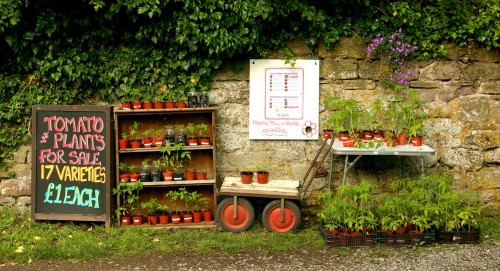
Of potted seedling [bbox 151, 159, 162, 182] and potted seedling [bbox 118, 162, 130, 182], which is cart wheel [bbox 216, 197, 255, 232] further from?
potted seedling [bbox 118, 162, 130, 182]

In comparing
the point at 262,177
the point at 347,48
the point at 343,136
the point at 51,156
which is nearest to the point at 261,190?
the point at 262,177

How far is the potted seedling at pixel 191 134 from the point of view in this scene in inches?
270

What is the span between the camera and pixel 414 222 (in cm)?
608

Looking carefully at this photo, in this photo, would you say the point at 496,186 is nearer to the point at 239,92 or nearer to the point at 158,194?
the point at 239,92

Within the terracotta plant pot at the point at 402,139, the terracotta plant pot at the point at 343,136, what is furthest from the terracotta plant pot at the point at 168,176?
the terracotta plant pot at the point at 402,139

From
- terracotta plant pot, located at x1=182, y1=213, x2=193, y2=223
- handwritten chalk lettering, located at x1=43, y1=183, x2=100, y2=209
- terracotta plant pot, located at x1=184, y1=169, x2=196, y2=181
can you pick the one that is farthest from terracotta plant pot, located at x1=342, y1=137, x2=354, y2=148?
handwritten chalk lettering, located at x1=43, y1=183, x2=100, y2=209

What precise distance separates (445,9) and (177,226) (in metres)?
3.91

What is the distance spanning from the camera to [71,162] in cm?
679

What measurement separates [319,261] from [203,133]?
88.3 inches

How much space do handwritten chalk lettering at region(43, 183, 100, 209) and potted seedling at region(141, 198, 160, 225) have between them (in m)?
0.55

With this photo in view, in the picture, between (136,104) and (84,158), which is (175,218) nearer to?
(84,158)

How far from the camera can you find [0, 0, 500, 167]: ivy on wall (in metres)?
6.74

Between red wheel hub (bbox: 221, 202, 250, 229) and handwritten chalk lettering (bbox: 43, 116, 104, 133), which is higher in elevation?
handwritten chalk lettering (bbox: 43, 116, 104, 133)

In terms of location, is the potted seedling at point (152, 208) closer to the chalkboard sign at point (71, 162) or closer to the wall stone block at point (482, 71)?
the chalkboard sign at point (71, 162)
